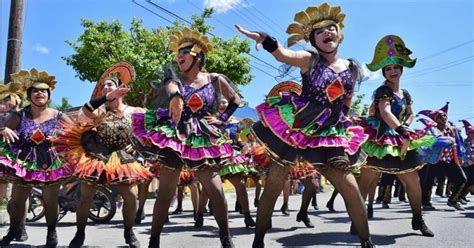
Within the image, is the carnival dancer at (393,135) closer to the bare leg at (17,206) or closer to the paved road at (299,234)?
the paved road at (299,234)

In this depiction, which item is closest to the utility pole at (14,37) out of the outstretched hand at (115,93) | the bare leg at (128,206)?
the outstretched hand at (115,93)

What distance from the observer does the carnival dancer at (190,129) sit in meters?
4.24

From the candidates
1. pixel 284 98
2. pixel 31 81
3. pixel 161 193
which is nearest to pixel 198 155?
pixel 161 193

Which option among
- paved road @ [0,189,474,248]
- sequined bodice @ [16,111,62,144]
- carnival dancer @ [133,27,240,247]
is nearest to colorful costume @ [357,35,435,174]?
paved road @ [0,189,474,248]

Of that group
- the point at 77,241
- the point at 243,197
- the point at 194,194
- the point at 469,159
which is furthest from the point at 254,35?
the point at 469,159

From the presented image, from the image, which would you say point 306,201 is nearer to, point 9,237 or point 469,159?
point 9,237

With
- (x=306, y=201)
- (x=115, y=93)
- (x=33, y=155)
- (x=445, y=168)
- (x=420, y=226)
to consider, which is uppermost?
(x=115, y=93)

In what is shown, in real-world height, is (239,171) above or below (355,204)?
above

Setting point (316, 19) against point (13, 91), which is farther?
point (13, 91)

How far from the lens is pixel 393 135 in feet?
18.5

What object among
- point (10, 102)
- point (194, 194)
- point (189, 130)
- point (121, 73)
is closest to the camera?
point (189, 130)

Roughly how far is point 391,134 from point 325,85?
186 centimetres

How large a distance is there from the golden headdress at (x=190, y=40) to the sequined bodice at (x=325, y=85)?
1.10 meters

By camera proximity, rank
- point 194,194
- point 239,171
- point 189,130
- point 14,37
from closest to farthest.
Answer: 1. point 189,130
2. point 239,171
3. point 194,194
4. point 14,37
